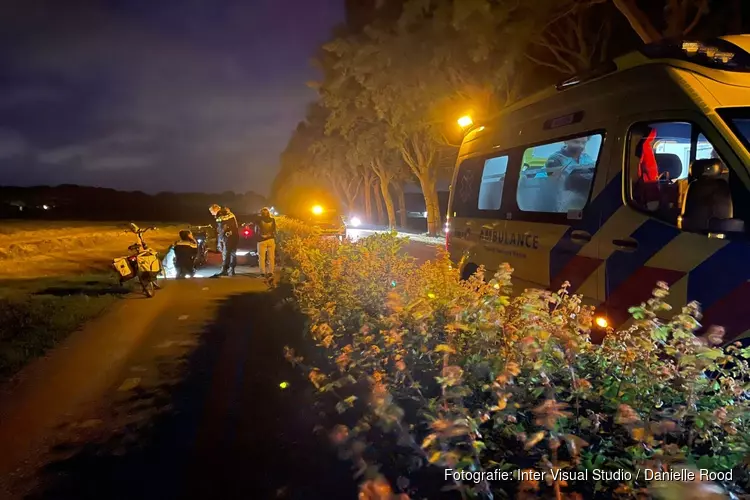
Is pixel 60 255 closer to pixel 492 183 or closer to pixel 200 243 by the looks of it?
pixel 200 243

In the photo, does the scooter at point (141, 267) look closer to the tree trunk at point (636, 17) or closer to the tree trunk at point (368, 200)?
the tree trunk at point (636, 17)

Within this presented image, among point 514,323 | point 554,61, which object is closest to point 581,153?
point 514,323

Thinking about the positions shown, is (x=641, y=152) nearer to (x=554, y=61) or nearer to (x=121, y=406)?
(x=121, y=406)

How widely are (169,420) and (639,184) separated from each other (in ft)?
14.3

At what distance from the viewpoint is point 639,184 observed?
480 cm

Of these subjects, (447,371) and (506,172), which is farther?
(506,172)

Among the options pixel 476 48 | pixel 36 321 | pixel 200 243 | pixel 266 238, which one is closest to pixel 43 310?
pixel 36 321

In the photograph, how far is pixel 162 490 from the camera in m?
3.72

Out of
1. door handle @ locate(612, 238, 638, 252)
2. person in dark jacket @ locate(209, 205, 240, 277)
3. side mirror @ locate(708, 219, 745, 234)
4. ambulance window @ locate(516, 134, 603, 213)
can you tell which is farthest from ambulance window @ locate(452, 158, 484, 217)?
person in dark jacket @ locate(209, 205, 240, 277)

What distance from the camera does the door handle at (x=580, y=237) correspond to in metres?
5.20

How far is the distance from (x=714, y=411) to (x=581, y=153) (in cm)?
331

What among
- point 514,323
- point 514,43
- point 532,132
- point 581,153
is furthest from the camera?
point 514,43

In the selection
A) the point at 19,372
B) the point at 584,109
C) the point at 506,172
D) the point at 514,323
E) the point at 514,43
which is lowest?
the point at 19,372

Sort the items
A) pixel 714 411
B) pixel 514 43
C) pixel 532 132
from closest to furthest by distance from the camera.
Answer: pixel 714 411, pixel 532 132, pixel 514 43
